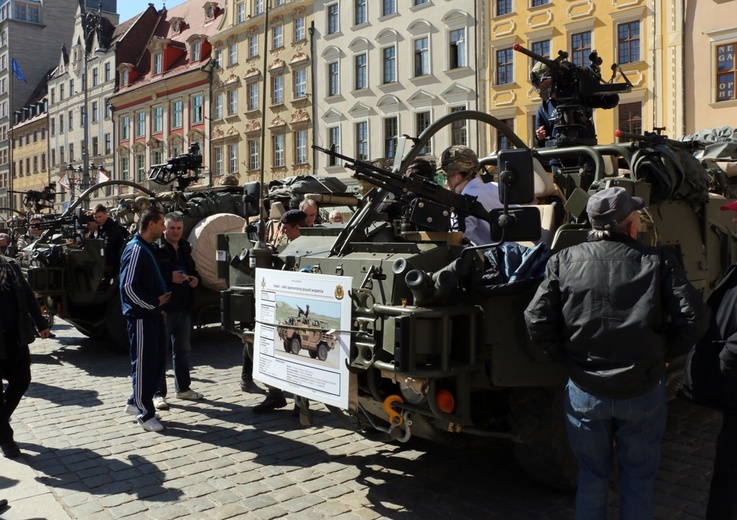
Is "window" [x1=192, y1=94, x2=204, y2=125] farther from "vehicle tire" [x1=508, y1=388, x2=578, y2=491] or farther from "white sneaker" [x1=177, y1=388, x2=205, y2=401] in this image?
"vehicle tire" [x1=508, y1=388, x2=578, y2=491]

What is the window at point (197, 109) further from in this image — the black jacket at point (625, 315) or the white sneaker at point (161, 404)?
the black jacket at point (625, 315)

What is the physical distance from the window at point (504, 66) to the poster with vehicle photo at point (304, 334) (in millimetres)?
23052

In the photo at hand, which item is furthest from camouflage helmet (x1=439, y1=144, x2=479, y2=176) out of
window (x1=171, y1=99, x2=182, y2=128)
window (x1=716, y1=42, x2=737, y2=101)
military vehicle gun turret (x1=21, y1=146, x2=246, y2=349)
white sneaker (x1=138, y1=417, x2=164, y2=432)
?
window (x1=171, y1=99, x2=182, y2=128)

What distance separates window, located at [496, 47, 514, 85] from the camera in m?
26.2

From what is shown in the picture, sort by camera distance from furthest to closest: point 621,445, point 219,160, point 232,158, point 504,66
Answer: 1. point 219,160
2. point 232,158
3. point 504,66
4. point 621,445

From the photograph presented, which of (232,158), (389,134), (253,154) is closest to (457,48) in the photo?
(389,134)

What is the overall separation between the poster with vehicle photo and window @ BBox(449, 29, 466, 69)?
958 inches

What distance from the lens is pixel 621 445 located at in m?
3.44

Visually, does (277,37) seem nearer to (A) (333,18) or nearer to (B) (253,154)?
(A) (333,18)

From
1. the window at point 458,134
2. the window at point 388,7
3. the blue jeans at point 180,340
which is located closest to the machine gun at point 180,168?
the blue jeans at point 180,340

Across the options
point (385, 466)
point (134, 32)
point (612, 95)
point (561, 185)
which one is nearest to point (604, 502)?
point (385, 466)

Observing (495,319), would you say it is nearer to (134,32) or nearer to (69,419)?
(69,419)

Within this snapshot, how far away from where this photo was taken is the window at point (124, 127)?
1921 inches

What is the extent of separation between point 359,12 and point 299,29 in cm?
398
